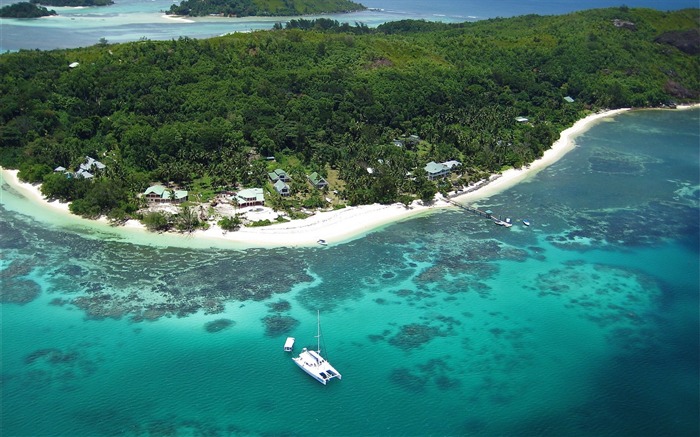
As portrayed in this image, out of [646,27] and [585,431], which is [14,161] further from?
[646,27]

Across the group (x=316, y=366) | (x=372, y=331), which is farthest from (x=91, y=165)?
(x=316, y=366)

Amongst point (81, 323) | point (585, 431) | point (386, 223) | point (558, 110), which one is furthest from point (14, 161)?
point (558, 110)

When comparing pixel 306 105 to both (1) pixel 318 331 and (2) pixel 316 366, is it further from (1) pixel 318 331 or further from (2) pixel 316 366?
(2) pixel 316 366

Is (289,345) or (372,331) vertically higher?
(289,345)

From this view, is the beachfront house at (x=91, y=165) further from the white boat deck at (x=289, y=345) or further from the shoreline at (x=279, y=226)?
the white boat deck at (x=289, y=345)

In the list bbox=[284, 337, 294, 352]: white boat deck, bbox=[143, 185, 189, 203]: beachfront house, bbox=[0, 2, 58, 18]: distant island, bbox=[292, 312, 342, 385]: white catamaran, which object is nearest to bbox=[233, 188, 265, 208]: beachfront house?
bbox=[143, 185, 189, 203]: beachfront house

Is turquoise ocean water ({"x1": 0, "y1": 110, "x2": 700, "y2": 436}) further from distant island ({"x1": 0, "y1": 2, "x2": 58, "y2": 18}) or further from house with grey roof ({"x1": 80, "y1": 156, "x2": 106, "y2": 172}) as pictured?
distant island ({"x1": 0, "y1": 2, "x2": 58, "y2": 18})
